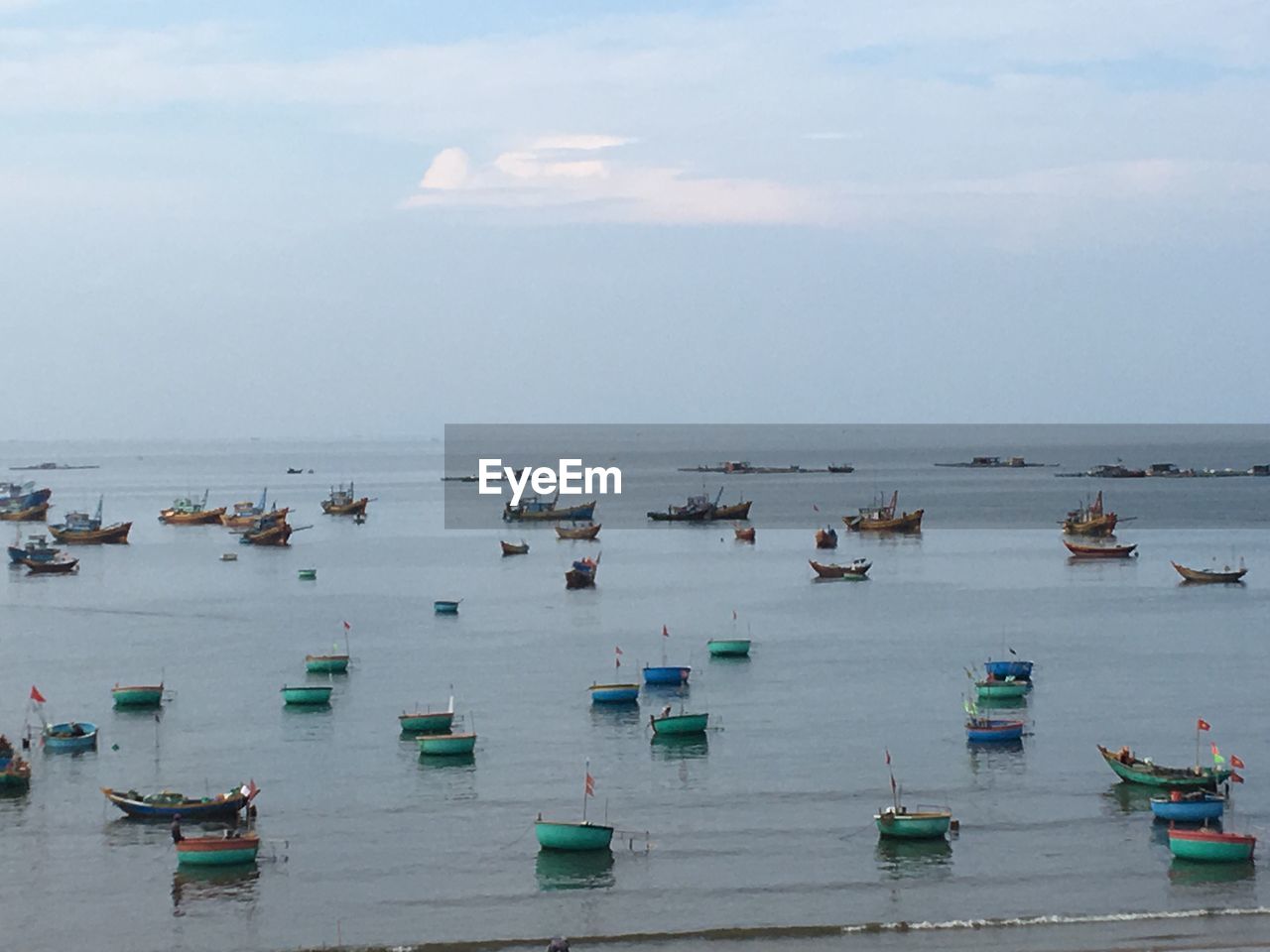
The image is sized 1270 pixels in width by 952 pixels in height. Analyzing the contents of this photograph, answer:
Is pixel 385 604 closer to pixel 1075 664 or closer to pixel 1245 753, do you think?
pixel 1075 664

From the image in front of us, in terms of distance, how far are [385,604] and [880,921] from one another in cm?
6310

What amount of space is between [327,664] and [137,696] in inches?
380

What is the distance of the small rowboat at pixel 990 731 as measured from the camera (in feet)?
176

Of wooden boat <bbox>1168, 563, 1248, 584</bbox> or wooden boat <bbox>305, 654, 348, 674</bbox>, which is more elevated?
wooden boat <bbox>1168, 563, 1248, 584</bbox>

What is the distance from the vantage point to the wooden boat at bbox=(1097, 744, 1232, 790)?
45719mm

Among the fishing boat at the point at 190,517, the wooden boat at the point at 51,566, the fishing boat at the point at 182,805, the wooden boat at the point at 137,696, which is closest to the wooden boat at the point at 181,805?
the fishing boat at the point at 182,805

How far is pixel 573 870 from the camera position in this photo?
4059 cm

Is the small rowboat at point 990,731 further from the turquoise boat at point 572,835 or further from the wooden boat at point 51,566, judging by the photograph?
the wooden boat at point 51,566

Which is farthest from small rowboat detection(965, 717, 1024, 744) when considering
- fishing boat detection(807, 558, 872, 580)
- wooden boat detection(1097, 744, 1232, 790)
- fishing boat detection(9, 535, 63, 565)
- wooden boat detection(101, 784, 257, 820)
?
fishing boat detection(9, 535, 63, 565)

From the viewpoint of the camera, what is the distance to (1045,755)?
173 ft

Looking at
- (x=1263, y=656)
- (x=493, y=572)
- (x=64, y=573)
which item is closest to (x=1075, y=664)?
(x=1263, y=656)

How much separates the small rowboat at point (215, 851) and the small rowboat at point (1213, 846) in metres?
23.6

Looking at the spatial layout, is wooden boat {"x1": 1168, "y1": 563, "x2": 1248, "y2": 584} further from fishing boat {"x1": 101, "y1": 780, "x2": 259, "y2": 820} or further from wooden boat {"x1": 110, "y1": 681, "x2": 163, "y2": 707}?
fishing boat {"x1": 101, "y1": 780, "x2": 259, "y2": 820}

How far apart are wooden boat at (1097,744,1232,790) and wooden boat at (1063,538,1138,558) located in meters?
73.1
